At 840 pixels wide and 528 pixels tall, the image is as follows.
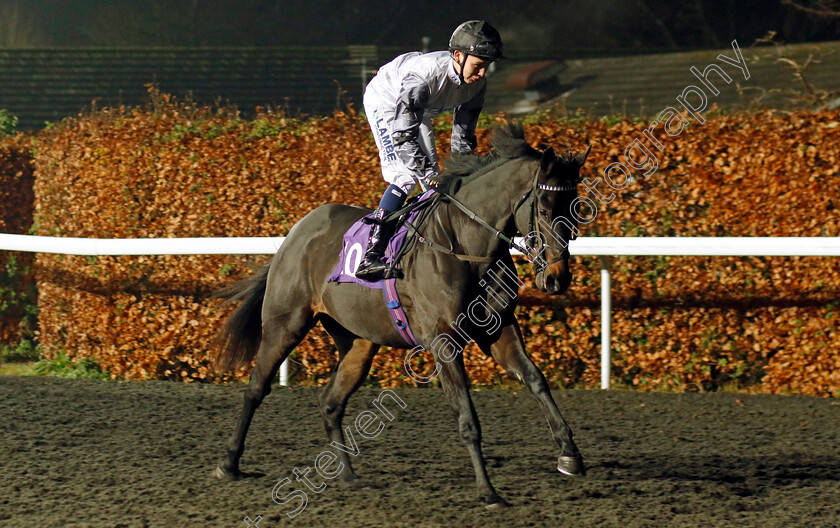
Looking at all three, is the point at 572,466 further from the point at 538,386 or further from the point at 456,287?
the point at 456,287

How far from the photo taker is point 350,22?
1845 cm

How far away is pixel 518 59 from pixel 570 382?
1113 centimetres

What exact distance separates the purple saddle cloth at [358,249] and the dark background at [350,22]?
13.7 metres

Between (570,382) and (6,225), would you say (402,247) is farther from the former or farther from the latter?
(6,225)

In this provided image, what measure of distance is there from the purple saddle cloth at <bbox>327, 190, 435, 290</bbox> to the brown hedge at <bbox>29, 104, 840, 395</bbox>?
202 cm

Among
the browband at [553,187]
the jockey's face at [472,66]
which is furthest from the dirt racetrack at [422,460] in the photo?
the jockey's face at [472,66]

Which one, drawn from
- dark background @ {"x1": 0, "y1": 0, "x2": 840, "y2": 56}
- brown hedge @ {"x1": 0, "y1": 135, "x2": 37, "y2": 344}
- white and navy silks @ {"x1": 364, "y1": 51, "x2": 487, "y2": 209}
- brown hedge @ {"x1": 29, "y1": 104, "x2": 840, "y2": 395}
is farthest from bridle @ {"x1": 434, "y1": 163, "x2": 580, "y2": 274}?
dark background @ {"x1": 0, "y1": 0, "x2": 840, "y2": 56}

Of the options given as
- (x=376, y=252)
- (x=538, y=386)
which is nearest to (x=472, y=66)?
(x=376, y=252)

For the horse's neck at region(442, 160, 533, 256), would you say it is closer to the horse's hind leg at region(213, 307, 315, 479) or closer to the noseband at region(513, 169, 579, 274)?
the noseband at region(513, 169, 579, 274)

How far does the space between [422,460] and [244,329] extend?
3.60ft

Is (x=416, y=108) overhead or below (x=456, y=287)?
overhead

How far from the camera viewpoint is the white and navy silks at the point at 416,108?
395 centimetres

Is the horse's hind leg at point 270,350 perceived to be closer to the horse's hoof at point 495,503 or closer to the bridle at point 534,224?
the bridle at point 534,224

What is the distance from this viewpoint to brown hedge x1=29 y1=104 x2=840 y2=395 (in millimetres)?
5746
